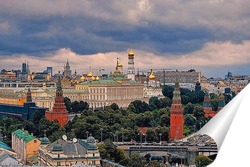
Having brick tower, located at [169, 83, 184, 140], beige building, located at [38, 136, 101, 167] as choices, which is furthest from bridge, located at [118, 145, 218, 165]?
beige building, located at [38, 136, 101, 167]

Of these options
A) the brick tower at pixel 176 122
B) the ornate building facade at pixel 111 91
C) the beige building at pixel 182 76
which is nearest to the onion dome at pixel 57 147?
the brick tower at pixel 176 122

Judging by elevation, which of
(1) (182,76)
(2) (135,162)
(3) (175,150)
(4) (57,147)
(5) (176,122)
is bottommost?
(3) (175,150)

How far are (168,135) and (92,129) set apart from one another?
16.2 feet

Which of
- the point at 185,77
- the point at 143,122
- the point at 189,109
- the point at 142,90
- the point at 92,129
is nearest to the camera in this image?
the point at 92,129

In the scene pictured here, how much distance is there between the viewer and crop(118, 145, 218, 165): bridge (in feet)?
97.5

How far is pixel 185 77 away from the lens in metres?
118

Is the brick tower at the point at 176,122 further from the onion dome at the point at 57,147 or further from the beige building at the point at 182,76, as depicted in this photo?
the beige building at the point at 182,76

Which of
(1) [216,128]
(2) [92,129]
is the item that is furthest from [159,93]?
(1) [216,128]

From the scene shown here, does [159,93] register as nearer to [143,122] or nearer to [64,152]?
[143,122]

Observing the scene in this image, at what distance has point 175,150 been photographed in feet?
99.7

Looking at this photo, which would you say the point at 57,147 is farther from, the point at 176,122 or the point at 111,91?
the point at 111,91

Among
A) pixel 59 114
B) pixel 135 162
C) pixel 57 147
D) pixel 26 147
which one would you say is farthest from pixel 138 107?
pixel 57 147

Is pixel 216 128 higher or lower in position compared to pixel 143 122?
higher

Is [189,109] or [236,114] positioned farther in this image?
[189,109]
